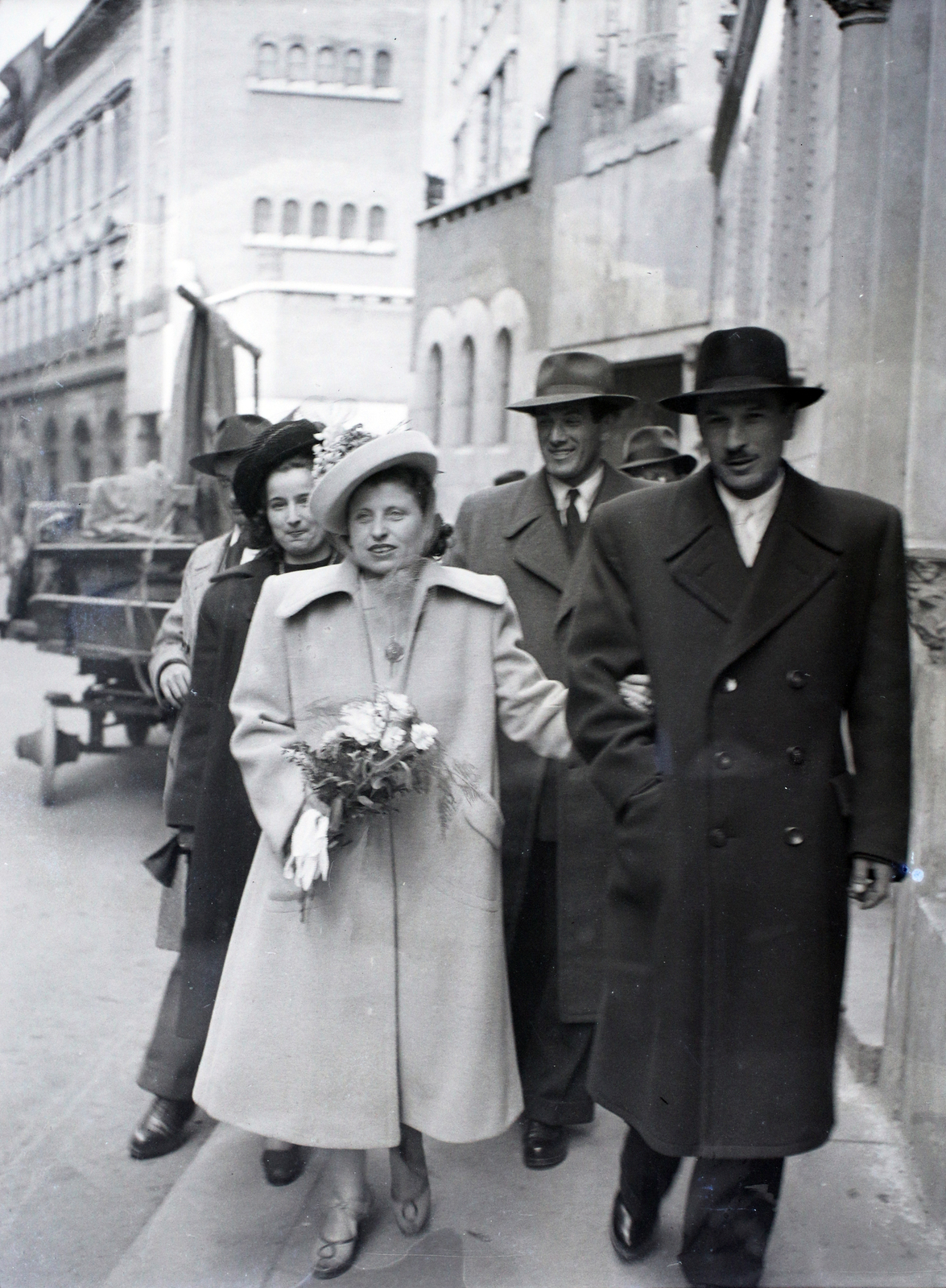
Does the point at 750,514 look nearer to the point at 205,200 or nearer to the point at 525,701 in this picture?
the point at 525,701

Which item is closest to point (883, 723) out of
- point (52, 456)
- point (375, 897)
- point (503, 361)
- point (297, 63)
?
point (375, 897)

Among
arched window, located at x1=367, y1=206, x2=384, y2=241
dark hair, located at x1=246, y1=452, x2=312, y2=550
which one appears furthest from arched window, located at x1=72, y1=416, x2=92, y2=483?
dark hair, located at x1=246, y1=452, x2=312, y2=550

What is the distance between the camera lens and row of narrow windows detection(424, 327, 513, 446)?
35.0 ft

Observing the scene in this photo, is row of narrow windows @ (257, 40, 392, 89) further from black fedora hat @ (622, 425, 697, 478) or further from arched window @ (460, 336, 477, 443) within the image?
arched window @ (460, 336, 477, 443)

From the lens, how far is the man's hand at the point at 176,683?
13.4 feet

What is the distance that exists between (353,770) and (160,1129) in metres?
1.67

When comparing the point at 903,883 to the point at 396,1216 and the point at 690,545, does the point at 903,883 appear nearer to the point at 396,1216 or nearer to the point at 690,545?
the point at 690,545

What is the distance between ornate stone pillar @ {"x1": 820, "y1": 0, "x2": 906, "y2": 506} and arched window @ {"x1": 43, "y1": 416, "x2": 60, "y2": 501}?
3.23 m

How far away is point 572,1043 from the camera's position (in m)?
3.78

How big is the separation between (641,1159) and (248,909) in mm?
1105

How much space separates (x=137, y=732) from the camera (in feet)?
29.7

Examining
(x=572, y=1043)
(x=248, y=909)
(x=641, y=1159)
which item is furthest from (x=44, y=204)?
(x=641, y=1159)

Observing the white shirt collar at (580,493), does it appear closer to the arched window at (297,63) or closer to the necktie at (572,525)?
the necktie at (572,525)

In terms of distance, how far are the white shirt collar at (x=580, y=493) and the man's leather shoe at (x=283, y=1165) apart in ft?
6.51
